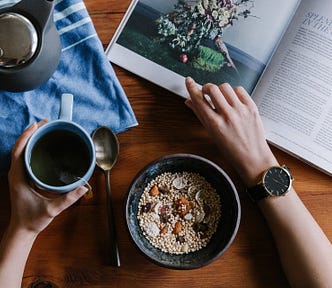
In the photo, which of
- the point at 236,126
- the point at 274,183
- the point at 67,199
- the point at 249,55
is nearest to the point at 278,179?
the point at 274,183

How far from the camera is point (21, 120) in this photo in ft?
2.72

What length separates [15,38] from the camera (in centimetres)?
71

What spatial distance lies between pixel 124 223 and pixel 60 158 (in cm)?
14

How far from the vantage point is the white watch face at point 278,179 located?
84 centimetres

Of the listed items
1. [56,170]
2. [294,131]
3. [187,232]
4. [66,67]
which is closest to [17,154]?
[56,170]

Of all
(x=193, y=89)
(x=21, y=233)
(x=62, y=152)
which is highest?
(x=193, y=89)

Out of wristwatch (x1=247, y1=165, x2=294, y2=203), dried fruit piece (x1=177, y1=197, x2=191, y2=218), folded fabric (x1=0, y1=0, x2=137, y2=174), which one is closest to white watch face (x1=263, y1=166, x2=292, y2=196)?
wristwatch (x1=247, y1=165, x2=294, y2=203)

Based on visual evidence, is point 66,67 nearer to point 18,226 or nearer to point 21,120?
point 21,120

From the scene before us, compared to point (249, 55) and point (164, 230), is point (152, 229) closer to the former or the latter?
point (164, 230)

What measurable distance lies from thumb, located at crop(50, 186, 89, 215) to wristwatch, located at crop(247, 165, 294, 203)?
0.94 feet

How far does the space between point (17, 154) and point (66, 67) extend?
Answer: 186 millimetres

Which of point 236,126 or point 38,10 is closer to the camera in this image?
point 38,10

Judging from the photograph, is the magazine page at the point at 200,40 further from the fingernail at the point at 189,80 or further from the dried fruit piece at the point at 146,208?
the dried fruit piece at the point at 146,208

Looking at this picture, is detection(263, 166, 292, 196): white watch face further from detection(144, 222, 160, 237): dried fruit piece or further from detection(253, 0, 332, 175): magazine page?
detection(144, 222, 160, 237): dried fruit piece
